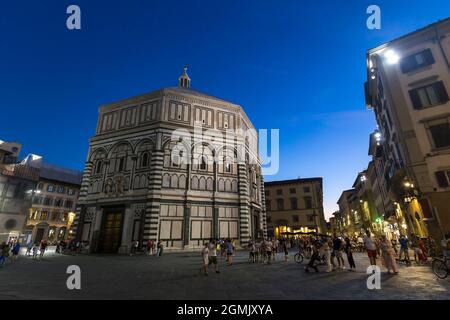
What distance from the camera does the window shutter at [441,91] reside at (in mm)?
17781

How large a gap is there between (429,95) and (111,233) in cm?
3120

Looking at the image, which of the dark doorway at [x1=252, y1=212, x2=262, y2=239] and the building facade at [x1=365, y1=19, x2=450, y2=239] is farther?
the dark doorway at [x1=252, y1=212, x2=262, y2=239]

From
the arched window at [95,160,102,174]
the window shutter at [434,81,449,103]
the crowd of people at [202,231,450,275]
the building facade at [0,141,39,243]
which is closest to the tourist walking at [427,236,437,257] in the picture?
the crowd of people at [202,231,450,275]

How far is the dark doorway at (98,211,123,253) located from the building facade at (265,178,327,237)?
35243mm

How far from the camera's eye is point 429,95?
18.4 meters

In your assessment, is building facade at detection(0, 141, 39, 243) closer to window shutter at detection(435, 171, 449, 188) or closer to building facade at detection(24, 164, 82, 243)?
building facade at detection(24, 164, 82, 243)

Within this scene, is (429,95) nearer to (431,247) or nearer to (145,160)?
(431,247)

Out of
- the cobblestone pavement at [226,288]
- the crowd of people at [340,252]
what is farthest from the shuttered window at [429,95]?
the cobblestone pavement at [226,288]

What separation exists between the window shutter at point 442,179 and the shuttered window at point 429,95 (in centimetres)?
525

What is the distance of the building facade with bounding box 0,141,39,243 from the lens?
104ft

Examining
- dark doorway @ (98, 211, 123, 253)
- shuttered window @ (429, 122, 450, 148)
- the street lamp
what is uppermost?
the street lamp
